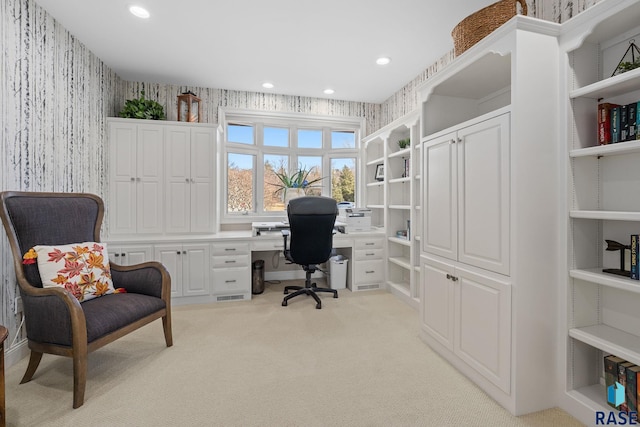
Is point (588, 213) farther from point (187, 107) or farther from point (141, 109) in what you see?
point (141, 109)

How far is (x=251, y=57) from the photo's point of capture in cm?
306

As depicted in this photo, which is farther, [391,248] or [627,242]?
[391,248]

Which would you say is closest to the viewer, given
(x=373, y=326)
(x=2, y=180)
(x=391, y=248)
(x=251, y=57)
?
(x=2, y=180)

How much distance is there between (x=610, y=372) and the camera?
4.89 ft

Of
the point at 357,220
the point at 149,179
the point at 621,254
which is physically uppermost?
the point at 149,179

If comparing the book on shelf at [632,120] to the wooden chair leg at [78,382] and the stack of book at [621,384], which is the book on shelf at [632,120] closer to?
the stack of book at [621,384]

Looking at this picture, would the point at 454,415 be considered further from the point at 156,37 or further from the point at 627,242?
the point at 156,37

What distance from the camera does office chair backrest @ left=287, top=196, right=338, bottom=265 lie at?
301 centimetres

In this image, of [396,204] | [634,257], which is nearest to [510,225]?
[634,257]

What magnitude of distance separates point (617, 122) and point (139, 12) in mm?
3266

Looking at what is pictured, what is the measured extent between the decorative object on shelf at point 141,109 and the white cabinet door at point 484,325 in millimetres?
3559

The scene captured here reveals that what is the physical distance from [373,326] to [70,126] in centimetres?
330

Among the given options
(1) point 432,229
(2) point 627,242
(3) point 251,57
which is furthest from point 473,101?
(3) point 251,57

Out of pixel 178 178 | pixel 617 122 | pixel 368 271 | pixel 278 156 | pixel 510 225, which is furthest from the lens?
pixel 278 156
